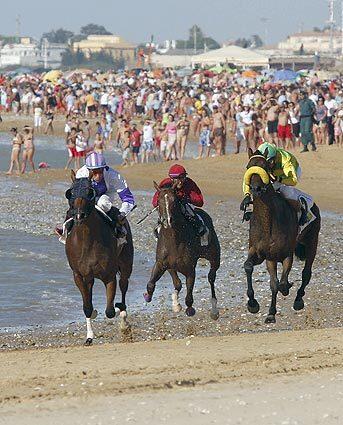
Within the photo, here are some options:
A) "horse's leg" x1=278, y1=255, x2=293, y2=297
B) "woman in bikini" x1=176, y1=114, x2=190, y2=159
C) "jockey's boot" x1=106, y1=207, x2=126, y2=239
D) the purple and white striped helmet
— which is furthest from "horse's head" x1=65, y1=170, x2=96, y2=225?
"woman in bikini" x1=176, y1=114, x2=190, y2=159

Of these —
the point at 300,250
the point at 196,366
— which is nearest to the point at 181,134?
the point at 300,250

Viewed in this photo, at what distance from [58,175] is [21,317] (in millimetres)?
19811

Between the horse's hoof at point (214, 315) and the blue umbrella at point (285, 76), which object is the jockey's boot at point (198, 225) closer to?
the horse's hoof at point (214, 315)

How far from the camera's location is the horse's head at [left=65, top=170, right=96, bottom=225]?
1323 cm

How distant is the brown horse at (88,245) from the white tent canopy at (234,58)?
9770 centimetres

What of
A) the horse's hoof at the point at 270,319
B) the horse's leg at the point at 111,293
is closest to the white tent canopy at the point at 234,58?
the horse's hoof at the point at 270,319

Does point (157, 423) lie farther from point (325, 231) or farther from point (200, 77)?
point (200, 77)

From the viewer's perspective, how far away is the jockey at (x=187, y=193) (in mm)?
15102

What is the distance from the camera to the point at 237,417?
9.23m

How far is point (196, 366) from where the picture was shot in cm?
1135

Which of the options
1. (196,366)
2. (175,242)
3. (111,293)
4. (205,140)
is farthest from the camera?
(205,140)

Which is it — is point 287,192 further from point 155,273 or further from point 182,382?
point 182,382

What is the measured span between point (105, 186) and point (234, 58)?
97433 millimetres

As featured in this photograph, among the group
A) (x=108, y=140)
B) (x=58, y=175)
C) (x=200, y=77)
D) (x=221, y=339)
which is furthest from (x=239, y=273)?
(x=200, y=77)
